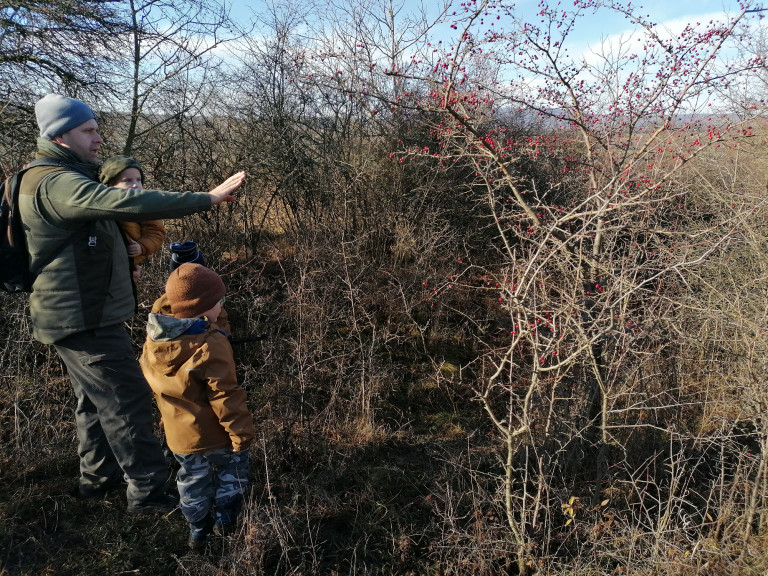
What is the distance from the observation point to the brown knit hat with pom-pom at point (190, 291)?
2262mm

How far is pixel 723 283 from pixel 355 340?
14.1 feet

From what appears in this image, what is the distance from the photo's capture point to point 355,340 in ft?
16.8

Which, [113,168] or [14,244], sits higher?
[113,168]

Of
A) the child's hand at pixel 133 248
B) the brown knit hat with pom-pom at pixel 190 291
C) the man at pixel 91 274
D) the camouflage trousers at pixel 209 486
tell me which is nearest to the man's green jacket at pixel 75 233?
the man at pixel 91 274

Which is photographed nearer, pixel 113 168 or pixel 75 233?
pixel 75 233

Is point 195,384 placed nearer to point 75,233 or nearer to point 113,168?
point 75,233

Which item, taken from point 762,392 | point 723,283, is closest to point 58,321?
point 762,392

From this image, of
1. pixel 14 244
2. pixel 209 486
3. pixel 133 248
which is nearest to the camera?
pixel 14 244

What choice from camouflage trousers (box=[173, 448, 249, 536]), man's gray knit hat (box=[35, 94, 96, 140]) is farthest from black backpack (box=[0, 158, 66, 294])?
camouflage trousers (box=[173, 448, 249, 536])

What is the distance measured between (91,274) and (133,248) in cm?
34

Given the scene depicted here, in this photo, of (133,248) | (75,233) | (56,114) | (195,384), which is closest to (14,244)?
(75,233)

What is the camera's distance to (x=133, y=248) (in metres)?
2.57

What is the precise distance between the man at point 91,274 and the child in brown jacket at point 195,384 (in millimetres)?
212

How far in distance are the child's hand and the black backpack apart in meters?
0.38
